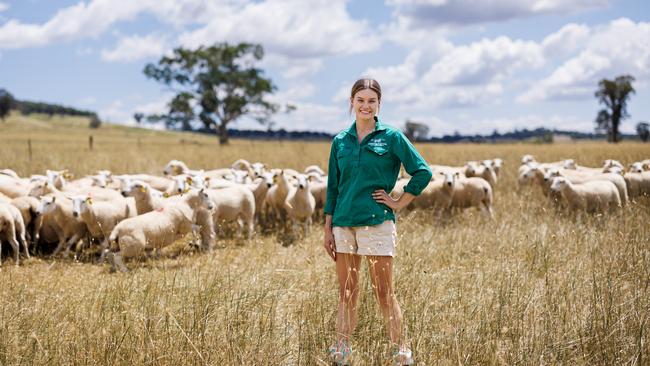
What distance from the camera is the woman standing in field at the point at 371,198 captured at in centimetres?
403

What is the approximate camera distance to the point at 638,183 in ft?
41.9

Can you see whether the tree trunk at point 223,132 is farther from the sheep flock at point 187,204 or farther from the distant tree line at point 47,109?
the distant tree line at point 47,109

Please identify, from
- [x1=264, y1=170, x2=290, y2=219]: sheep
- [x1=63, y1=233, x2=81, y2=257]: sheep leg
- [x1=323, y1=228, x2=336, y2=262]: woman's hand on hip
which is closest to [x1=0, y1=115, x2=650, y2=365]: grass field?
[x1=63, y1=233, x2=81, y2=257]: sheep leg

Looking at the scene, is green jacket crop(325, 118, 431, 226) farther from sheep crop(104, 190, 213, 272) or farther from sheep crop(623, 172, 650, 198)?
sheep crop(623, 172, 650, 198)

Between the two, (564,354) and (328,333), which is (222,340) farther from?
(564,354)

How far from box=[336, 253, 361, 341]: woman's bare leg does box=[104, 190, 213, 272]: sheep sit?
14.7 ft

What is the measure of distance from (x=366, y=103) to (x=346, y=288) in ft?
A: 4.78

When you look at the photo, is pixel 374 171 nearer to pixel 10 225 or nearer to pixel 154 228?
pixel 154 228

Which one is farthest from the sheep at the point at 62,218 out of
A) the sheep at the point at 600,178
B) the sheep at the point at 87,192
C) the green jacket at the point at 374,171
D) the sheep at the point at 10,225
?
the sheep at the point at 600,178

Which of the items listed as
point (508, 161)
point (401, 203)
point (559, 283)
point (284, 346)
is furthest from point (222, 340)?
point (508, 161)

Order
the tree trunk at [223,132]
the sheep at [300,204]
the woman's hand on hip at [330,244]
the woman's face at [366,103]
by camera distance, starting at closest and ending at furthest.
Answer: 1. the woman's face at [366,103]
2. the woman's hand on hip at [330,244]
3. the sheep at [300,204]
4. the tree trunk at [223,132]

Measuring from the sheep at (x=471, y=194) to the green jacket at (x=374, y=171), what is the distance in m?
8.47

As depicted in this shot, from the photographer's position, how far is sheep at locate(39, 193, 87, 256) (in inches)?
358

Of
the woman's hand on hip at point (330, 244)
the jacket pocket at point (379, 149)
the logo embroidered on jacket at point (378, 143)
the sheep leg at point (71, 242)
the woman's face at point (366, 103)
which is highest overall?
the woman's face at point (366, 103)
